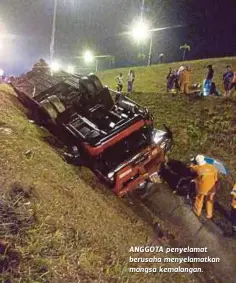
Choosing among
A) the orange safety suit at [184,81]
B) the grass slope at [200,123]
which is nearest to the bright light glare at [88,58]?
the orange safety suit at [184,81]

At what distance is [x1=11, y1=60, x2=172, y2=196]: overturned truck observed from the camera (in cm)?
795

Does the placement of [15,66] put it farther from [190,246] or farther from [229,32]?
[190,246]

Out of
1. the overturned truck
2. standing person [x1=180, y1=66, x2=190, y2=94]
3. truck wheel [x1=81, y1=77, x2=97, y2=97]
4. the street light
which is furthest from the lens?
the street light

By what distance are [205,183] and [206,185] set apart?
0.05 metres

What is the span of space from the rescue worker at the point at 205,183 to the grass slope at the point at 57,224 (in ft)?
4.74

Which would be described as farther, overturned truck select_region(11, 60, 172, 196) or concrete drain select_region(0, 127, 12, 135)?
overturned truck select_region(11, 60, 172, 196)

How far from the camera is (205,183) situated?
301 inches

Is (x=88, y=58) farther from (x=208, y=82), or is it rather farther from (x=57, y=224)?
(x=57, y=224)

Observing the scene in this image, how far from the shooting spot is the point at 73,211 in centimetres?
584

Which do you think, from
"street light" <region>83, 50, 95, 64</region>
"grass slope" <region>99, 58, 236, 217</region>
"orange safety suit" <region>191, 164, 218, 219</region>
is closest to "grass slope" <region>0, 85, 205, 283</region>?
"orange safety suit" <region>191, 164, 218, 219</region>

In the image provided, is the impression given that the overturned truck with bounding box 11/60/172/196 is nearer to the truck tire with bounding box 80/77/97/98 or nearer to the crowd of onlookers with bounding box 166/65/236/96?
the truck tire with bounding box 80/77/97/98

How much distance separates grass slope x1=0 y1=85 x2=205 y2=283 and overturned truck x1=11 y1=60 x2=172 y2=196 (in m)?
0.44

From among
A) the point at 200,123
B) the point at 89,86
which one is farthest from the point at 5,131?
the point at 200,123

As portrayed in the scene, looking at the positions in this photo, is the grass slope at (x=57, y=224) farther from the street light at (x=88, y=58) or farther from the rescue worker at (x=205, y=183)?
the street light at (x=88, y=58)
